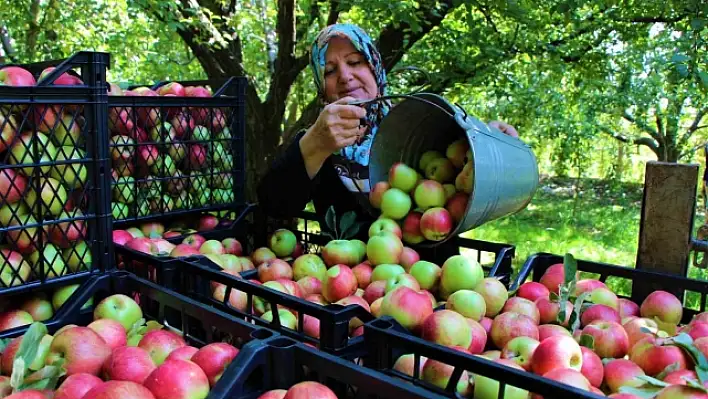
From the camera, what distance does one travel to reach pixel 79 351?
3.76 feet

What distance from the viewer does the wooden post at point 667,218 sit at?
1596 mm

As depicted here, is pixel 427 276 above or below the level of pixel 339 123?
below

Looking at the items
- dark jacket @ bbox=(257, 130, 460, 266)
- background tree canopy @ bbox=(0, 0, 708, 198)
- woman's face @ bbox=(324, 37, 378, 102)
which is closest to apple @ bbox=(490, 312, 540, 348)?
dark jacket @ bbox=(257, 130, 460, 266)

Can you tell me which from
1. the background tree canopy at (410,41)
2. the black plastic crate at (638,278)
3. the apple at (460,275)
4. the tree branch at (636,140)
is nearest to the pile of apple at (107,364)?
the apple at (460,275)

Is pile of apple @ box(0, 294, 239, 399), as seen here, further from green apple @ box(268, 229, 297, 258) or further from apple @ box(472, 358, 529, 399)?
green apple @ box(268, 229, 297, 258)

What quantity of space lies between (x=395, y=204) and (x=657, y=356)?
Result: 89 cm

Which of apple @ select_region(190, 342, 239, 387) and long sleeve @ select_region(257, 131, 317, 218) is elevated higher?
long sleeve @ select_region(257, 131, 317, 218)

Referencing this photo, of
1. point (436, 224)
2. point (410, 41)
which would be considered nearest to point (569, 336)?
point (436, 224)

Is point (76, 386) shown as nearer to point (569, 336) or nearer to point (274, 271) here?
point (274, 271)

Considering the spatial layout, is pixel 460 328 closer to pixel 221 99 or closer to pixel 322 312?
pixel 322 312

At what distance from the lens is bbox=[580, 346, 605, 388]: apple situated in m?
1.13

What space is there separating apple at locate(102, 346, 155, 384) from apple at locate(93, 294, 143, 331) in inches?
9.7

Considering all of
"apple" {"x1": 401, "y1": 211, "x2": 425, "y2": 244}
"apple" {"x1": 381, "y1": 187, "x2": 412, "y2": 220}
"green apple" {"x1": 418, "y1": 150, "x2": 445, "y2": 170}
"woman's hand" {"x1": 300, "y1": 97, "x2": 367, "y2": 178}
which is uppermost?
"woman's hand" {"x1": 300, "y1": 97, "x2": 367, "y2": 178}

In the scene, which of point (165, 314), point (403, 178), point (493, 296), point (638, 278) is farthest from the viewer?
point (403, 178)
